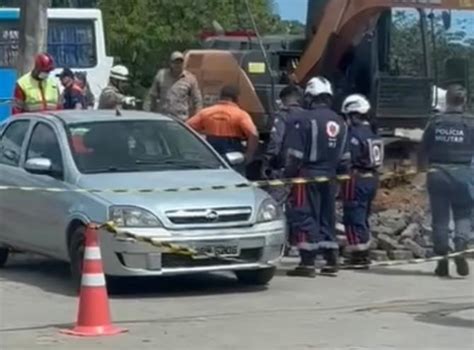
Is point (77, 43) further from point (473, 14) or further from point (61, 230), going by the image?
point (61, 230)

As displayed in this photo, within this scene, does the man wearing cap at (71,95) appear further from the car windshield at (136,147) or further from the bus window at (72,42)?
the bus window at (72,42)

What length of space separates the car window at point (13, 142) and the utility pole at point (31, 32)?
6.53m

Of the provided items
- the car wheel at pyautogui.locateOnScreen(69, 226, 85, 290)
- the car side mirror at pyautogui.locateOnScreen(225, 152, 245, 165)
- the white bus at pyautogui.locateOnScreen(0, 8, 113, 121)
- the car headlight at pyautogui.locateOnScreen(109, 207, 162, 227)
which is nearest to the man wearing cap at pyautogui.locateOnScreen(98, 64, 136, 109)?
the car side mirror at pyautogui.locateOnScreen(225, 152, 245, 165)

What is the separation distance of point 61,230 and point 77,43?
20988 mm

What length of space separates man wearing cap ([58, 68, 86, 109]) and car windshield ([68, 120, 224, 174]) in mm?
5611

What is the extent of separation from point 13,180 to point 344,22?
763cm

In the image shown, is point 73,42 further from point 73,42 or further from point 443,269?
point 443,269

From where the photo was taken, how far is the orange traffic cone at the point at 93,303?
1162cm

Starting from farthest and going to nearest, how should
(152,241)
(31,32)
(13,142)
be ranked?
1. (31,32)
2. (13,142)
3. (152,241)

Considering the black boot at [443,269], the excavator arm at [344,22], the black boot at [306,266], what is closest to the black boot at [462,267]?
the black boot at [443,269]

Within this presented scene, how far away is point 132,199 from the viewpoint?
44.1ft

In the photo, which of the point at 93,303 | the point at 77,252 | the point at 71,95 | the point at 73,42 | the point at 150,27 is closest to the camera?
the point at 93,303

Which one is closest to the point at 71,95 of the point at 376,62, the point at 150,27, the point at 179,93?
the point at 179,93

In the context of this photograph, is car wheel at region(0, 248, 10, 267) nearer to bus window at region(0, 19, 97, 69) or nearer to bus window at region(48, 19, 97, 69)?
bus window at region(0, 19, 97, 69)
